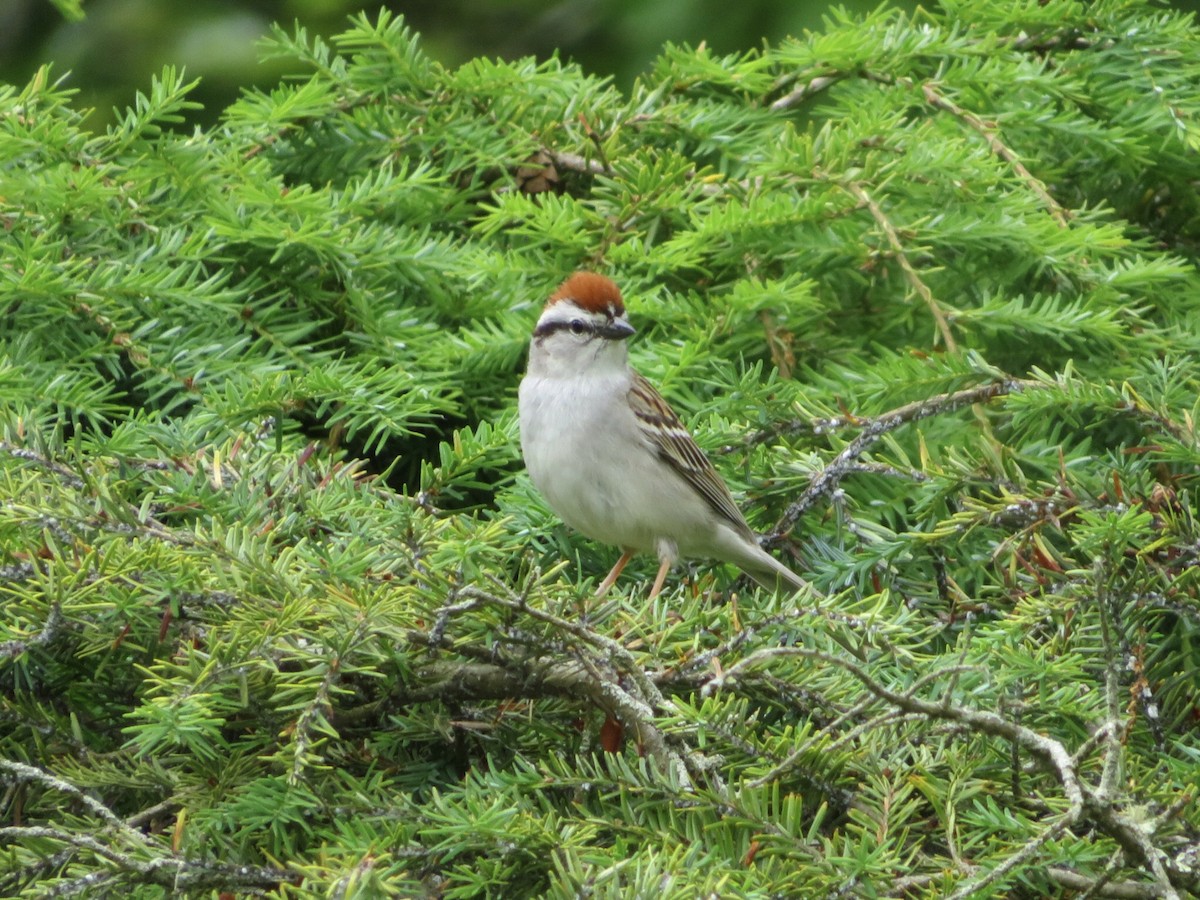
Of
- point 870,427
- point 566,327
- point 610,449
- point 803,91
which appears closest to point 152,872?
point 870,427

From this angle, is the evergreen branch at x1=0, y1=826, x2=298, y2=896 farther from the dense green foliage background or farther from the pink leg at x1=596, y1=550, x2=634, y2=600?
the pink leg at x1=596, y1=550, x2=634, y2=600

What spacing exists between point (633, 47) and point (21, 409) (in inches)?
143

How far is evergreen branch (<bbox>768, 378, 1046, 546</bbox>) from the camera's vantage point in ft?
6.48

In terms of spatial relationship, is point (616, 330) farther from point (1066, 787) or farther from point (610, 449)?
point (1066, 787)

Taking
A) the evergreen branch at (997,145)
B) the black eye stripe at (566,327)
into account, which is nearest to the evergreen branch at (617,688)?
the black eye stripe at (566,327)

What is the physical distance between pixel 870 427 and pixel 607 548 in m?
0.70

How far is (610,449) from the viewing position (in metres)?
2.78

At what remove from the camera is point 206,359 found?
2.20 meters

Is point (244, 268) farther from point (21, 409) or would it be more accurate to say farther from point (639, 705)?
point (639, 705)

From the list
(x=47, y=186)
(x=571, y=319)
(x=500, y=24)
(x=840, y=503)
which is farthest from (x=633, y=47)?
(x=840, y=503)

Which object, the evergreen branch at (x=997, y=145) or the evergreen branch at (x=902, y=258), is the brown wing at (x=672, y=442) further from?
the evergreen branch at (x=997, y=145)

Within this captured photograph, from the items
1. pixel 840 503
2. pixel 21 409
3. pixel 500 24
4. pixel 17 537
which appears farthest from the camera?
pixel 500 24

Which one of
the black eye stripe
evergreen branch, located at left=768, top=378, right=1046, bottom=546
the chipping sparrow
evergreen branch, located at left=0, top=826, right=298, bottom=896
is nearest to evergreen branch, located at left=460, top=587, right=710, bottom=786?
evergreen branch, located at left=0, top=826, right=298, bottom=896

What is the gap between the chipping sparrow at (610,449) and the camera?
2375 mm
